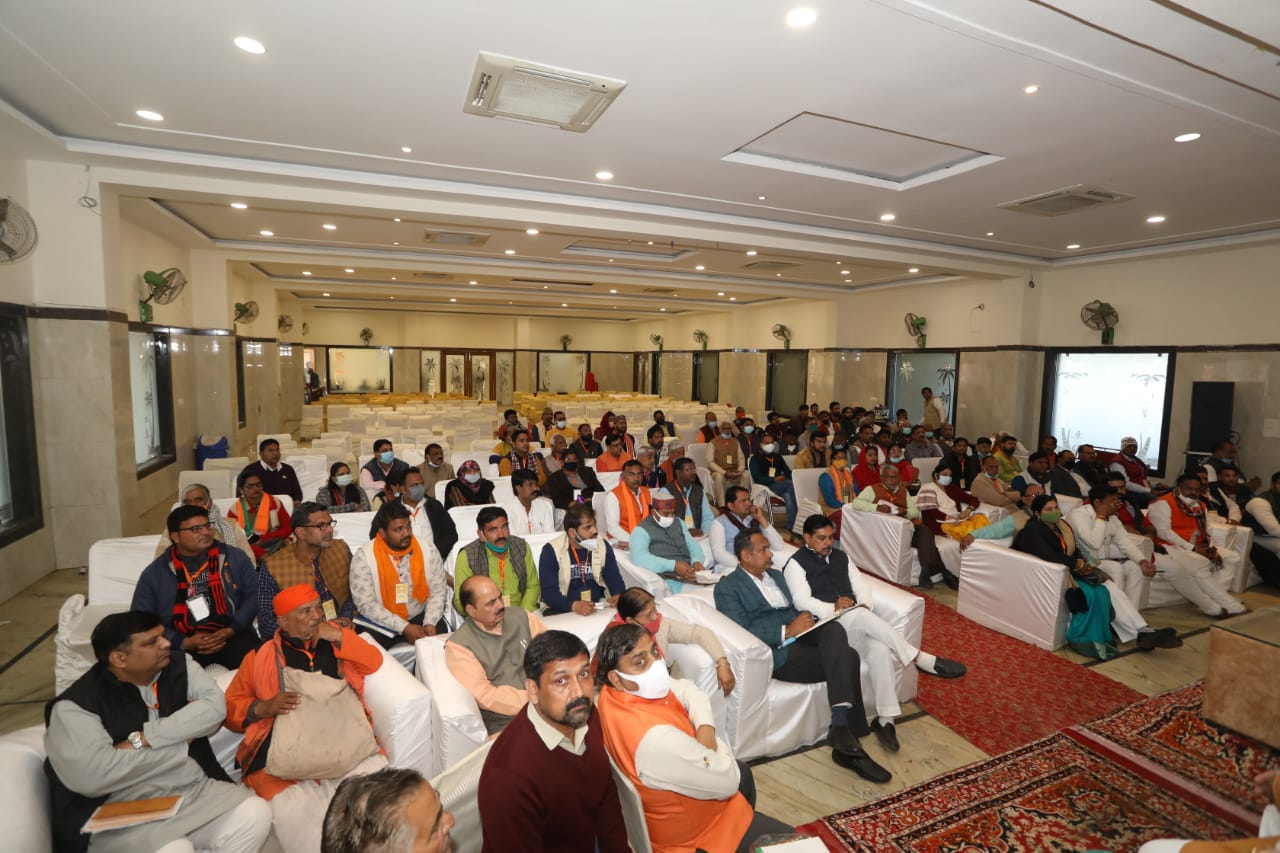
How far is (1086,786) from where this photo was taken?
3074 mm

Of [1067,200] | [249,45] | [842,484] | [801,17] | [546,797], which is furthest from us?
[842,484]

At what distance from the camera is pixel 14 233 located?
4.56 metres

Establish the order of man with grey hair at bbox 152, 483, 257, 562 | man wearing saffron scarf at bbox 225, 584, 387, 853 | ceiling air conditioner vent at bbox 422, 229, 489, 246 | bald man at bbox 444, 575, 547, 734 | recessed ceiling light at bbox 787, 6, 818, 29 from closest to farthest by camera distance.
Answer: man wearing saffron scarf at bbox 225, 584, 387, 853 < bald man at bbox 444, 575, 547, 734 < recessed ceiling light at bbox 787, 6, 818, 29 < man with grey hair at bbox 152, 483, 257, 562 < ceiling air conditioner vent at bbox 422, 229, 489, 246

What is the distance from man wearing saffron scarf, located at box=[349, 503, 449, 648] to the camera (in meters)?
3.67

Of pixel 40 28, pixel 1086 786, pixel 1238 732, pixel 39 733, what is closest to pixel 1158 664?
pixel 1238 732

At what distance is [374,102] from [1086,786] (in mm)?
5862

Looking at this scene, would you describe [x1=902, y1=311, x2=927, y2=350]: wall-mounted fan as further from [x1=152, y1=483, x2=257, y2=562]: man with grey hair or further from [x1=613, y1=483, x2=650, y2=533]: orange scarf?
[x1=152, y1=483, x2=257, y2=562]: man with grey hair

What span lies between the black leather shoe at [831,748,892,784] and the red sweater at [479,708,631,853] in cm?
182

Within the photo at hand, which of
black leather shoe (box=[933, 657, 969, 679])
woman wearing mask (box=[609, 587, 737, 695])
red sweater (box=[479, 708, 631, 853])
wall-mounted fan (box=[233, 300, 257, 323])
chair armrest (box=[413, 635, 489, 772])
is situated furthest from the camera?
wall-mounted fan (box=[233, 300, 257, 323])

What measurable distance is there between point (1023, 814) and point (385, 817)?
2.95 metres

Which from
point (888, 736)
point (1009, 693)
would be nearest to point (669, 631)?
point (888, 736)

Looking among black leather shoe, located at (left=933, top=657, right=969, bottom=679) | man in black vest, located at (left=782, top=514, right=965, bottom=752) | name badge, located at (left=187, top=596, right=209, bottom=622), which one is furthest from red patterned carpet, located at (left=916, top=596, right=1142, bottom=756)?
name badge, located at (left=187, top=596, right=209, bottom=622)

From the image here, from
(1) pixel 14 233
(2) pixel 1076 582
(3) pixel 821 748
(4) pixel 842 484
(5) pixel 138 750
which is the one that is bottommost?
(3) pixel 821 748

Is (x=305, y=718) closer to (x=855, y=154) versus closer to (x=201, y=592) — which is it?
(x=201, y=592)
